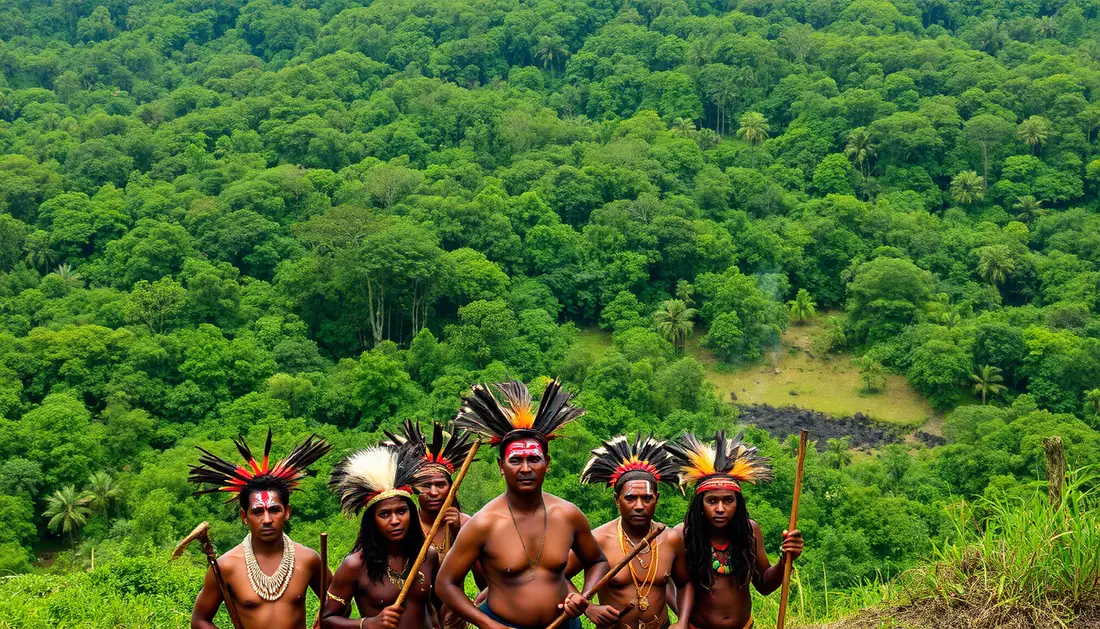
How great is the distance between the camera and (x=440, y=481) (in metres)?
6.10

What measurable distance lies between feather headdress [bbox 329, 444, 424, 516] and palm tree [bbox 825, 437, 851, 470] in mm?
24074

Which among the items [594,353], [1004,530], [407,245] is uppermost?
[1004,530]

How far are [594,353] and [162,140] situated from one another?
25.0 meters

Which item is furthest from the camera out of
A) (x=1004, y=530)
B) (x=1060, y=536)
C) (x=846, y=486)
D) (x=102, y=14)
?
(x=102, y=14)

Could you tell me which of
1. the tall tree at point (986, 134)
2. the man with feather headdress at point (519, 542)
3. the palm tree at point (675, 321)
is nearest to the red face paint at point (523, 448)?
the man with feather headdress at point (519, 542)

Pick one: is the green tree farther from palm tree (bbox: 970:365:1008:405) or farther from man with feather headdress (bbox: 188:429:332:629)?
man with feather headdress (bbox: 188:429:332:629)

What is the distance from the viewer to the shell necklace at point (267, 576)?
5.28 meters

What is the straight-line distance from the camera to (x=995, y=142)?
4822cm

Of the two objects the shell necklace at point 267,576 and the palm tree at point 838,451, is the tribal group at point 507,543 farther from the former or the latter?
the palm tree at point 838,451

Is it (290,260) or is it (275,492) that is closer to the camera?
(275,492)

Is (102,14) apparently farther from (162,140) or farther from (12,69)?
(162,140)

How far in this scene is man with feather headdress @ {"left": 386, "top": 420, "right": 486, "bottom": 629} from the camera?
5.66 meters

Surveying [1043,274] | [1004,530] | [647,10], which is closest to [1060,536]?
[1004,530]

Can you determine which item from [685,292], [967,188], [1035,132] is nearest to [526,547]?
[685,292]
